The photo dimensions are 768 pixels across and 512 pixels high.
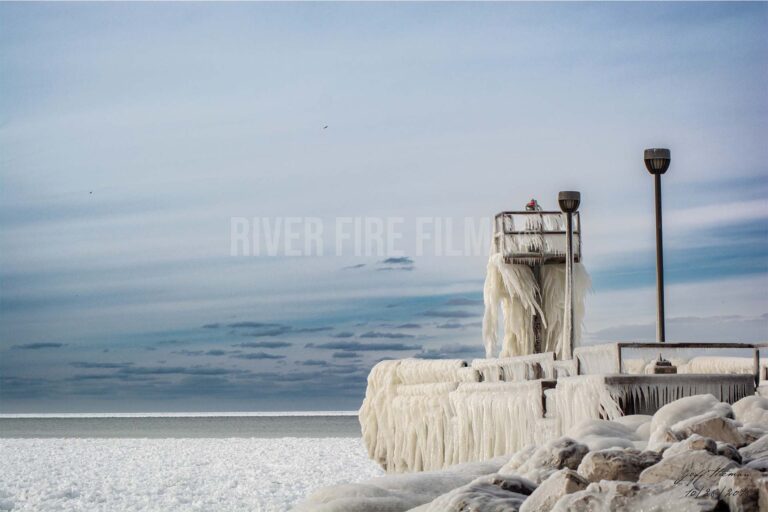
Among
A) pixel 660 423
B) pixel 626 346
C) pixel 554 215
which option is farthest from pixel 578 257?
pixel 660 423

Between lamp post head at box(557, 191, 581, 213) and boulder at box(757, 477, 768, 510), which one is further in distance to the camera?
lamp post head at box(557, 191, 581, 213)

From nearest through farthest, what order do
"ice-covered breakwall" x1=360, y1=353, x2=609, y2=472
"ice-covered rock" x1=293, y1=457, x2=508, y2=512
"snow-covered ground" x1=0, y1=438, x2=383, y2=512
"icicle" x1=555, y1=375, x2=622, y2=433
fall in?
"ice-covered rock" x1=293, y1=457, x2=508, y2=512 → "icicle" x1=555, y1=375, x2=622, y2=433 → "ice-covered breakwall" x1=360, y1=353, x2=609, y2=472 → "snow-covered ground" x1=0, y1=438, x2=383, y2=512

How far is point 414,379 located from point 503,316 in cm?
220

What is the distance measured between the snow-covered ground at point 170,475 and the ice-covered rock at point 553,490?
1338cm

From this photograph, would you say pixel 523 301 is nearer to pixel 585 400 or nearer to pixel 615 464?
pixel 585 400

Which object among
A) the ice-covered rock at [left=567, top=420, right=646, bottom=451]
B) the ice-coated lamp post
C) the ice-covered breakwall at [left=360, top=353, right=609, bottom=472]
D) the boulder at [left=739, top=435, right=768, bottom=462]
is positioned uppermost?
the ice-coated lamp post

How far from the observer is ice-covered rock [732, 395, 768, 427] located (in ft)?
26.4

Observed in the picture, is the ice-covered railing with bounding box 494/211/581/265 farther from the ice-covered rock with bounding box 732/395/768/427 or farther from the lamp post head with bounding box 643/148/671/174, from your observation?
the ice-covered rock with bounding box 732/395/768/427

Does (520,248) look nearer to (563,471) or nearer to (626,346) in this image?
(626,346)

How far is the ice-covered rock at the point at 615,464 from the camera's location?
6.04 meters

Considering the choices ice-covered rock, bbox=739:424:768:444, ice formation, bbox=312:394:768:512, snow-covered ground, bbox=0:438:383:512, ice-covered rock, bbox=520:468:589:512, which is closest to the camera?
ice formation, bbox=312:394:768:512

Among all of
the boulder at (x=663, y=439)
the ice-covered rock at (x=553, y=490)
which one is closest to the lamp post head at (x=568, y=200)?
the boulder at (x=663, y=439)

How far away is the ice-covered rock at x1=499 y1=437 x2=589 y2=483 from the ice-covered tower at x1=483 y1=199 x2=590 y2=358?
13064 mm

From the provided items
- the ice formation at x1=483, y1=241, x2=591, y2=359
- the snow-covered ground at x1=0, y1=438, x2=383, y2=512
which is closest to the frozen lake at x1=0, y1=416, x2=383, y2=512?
the snow-covered ground at x1=0, y1=438, x2=383, y2=512
